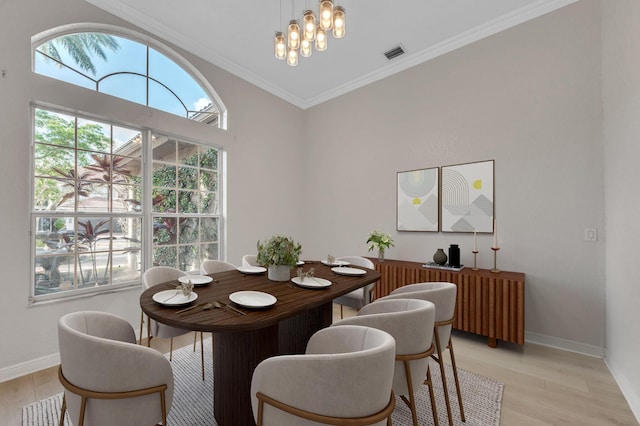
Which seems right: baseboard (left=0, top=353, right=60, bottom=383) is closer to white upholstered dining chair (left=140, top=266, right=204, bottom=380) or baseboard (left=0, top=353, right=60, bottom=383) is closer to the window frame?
the window frame

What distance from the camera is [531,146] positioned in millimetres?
2783

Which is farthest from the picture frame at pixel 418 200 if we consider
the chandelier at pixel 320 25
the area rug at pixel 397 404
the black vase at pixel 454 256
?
the chandelier at pixel 320 25

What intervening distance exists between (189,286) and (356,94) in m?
3.77

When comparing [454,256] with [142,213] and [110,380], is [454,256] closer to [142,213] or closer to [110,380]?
[110,380]

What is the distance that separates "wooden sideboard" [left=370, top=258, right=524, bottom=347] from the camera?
8.25 feet

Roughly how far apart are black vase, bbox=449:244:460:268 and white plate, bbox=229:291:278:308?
89.9 inches

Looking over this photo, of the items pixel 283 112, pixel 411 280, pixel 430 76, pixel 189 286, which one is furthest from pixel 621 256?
pixel 283 112

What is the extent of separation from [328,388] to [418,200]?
3.02 metres

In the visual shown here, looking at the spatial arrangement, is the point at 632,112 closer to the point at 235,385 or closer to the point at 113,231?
the point at 235,385

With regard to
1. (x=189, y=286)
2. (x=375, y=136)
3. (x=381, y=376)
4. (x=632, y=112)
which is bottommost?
(x=381, y=376)

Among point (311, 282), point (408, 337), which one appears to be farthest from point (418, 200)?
point (408, 337)

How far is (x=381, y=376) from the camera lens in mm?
891

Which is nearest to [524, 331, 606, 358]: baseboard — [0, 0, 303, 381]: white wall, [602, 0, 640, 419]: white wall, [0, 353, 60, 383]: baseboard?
[602, 0, 640, 419]: white wall

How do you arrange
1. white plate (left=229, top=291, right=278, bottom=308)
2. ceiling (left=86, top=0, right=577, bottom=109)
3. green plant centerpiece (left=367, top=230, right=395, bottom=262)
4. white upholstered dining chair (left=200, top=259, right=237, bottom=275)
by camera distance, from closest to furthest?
1. white plate (left=229, top=291, right=278, bottom=308)
2. white upholstered dining chair (left=200, top=259, right=237, bottom=275)
3. ceiling (left=86, top=0, right=577, bottom=109)
4. green plant centerpiece (left=367, top=230, right=395, bottom=262)
